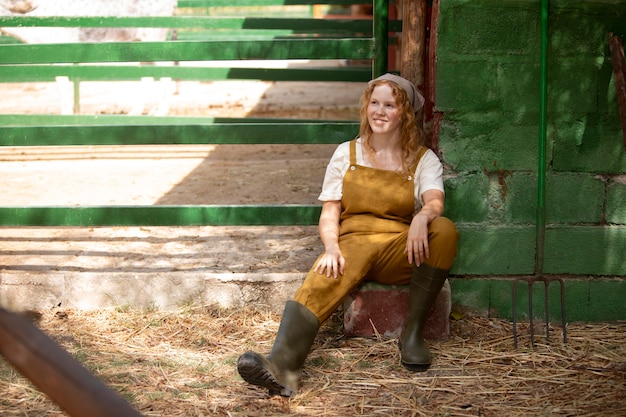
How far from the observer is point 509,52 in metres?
3.67

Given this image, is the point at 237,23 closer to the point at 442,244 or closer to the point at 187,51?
the point at 187,51

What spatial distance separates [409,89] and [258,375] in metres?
1.39

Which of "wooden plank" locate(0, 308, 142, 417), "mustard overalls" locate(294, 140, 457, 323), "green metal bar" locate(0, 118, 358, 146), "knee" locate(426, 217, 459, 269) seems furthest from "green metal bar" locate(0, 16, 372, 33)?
"wooden plank" locate(0, 308, 142, 417)

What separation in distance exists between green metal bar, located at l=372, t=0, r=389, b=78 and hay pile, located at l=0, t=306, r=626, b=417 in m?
1.19

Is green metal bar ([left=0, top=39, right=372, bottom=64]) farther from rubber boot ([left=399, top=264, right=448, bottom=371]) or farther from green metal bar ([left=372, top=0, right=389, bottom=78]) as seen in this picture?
rubber boot ([left=399, top=264, right=448, bottom=371])

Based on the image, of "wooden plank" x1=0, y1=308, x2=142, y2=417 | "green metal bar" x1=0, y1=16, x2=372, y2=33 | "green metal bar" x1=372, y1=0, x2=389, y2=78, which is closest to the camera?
"wooden plank" x1=0, y1=308, x2=142, y2=417

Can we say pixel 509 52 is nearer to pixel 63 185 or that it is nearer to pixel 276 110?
pixel 63 185

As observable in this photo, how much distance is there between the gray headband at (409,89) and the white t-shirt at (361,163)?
21cm

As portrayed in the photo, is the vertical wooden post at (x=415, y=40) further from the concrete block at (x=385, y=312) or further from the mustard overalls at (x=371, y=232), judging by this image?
the concrete block at (x=385, y=312)

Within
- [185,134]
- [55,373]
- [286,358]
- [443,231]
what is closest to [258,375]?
[286,358]

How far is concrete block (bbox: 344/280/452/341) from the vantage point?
11.9ft

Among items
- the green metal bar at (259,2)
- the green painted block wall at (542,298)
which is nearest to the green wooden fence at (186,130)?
the green painted block wall at (542,298)

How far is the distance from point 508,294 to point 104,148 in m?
4.68

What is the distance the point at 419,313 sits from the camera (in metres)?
3.47
